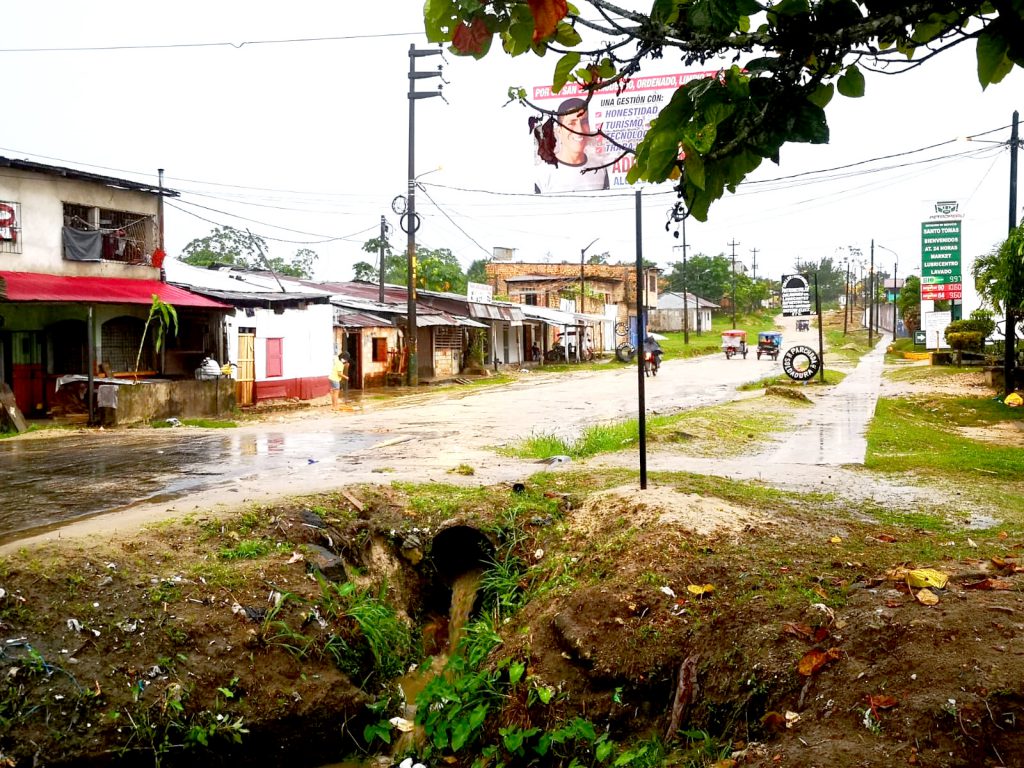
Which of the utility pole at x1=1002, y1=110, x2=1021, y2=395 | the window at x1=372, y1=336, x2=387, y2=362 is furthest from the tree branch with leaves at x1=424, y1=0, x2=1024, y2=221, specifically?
the window at x1=372, y1=336, x2=387, y2=362

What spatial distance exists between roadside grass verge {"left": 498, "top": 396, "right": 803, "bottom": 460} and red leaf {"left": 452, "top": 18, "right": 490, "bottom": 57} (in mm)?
9187

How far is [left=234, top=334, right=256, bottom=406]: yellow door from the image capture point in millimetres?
21859

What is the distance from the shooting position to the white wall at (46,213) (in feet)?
59.6

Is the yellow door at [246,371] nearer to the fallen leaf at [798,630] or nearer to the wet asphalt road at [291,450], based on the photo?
the wet asphalt road at [291,450]

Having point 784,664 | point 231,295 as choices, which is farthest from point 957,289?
point 784,664

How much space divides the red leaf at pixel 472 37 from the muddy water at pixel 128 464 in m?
6.50

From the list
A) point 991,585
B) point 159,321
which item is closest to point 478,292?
point 159,321

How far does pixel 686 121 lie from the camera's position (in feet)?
8.45

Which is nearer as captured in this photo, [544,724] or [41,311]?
[544,724]

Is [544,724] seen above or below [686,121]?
below

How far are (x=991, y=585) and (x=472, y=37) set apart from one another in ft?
13.3

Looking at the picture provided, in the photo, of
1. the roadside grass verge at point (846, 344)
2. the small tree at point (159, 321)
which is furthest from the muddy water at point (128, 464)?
the roadside grass verge at point (846, 344)

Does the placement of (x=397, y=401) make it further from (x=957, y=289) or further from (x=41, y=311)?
(x=957, y=289)

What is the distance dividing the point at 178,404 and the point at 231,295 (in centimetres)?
415
